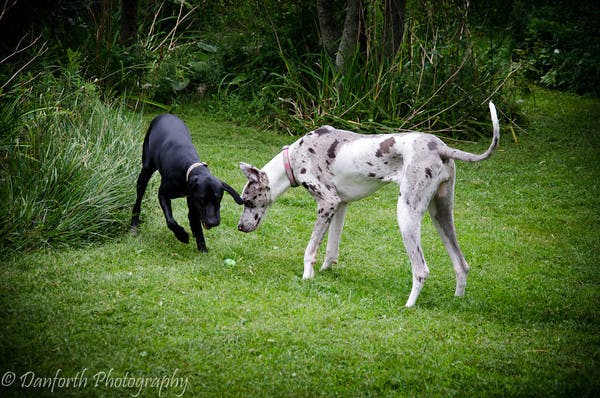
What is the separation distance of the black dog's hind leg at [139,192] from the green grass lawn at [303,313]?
0.18m

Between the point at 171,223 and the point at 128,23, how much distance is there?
6811 millimetres

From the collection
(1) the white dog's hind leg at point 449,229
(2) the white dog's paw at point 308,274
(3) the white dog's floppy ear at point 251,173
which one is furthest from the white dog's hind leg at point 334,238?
(1) the white dog's hind leg at point 449,229

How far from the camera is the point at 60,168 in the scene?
7.24 meters

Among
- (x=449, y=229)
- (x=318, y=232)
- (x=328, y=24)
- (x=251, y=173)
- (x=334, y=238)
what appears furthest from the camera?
(x=328, y=24)

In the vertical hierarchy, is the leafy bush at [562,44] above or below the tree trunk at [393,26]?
below

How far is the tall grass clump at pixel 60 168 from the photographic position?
22.3ft

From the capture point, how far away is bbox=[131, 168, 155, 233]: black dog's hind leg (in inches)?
300

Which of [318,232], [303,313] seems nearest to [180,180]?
[318,232]

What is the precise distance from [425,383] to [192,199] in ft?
10.7

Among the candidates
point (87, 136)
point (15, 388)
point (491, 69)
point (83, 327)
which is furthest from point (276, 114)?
point (15, 388)

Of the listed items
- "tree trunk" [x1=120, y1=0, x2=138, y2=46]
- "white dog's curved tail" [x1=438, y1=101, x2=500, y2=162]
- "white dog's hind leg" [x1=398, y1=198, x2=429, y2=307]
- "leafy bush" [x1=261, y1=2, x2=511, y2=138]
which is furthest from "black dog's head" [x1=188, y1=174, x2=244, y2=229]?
"tree trunk" [x1=120, y1=0, x2=138, y2=46]

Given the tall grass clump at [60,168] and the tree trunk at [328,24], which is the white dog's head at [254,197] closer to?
the tall grass clump at [60,168]

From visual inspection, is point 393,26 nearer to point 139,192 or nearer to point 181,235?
point 139,192

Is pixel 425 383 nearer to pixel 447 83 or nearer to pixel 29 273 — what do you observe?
pixel 29 273
